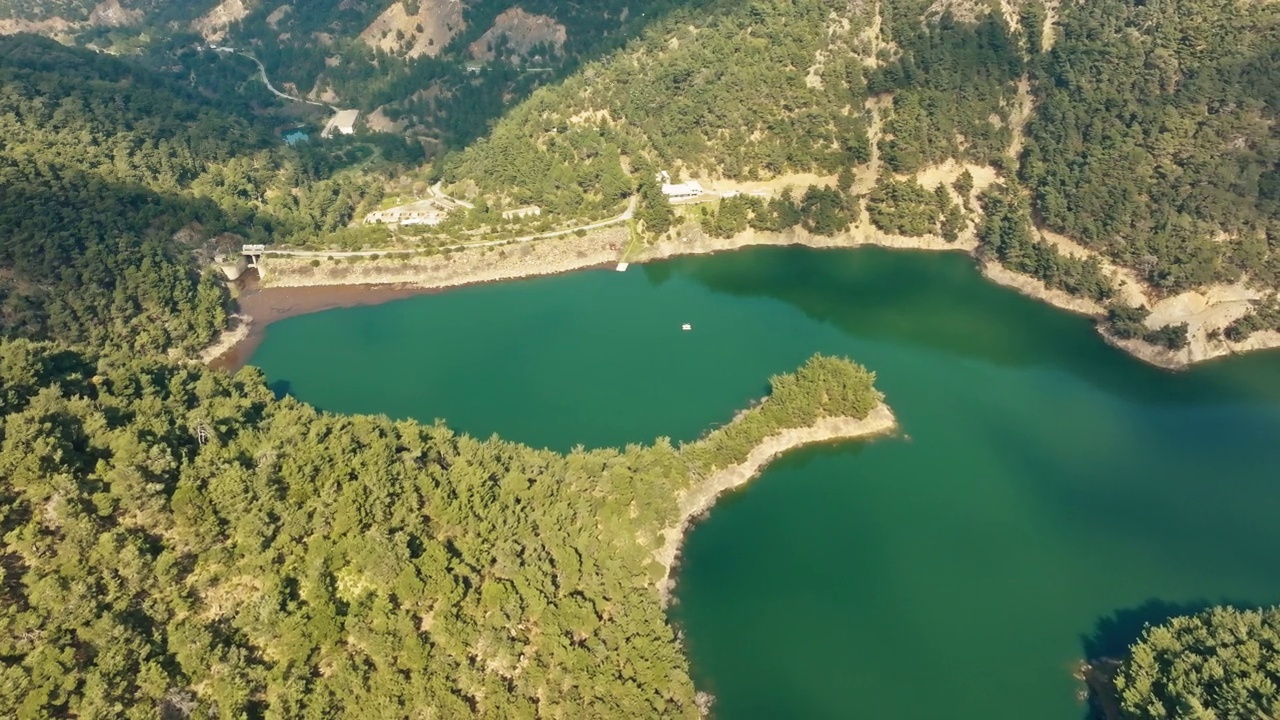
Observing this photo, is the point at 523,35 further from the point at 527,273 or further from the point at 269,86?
the point at 527,273

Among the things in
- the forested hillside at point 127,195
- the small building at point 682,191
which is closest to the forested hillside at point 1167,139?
the small building at point 682,191

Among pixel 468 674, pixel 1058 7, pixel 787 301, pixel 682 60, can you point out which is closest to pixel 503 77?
pixel 682 60

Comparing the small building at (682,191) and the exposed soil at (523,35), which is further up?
the exposed soil at (523,35)

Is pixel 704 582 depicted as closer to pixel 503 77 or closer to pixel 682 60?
pixel 682 60

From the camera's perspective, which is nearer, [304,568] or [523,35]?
[304,568]

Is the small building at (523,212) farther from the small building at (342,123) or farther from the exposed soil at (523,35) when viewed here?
the exposed soil at (523,35)

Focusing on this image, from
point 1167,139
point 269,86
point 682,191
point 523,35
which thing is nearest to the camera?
point 1167,139

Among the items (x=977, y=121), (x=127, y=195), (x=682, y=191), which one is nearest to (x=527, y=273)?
(x=682, y=191)
